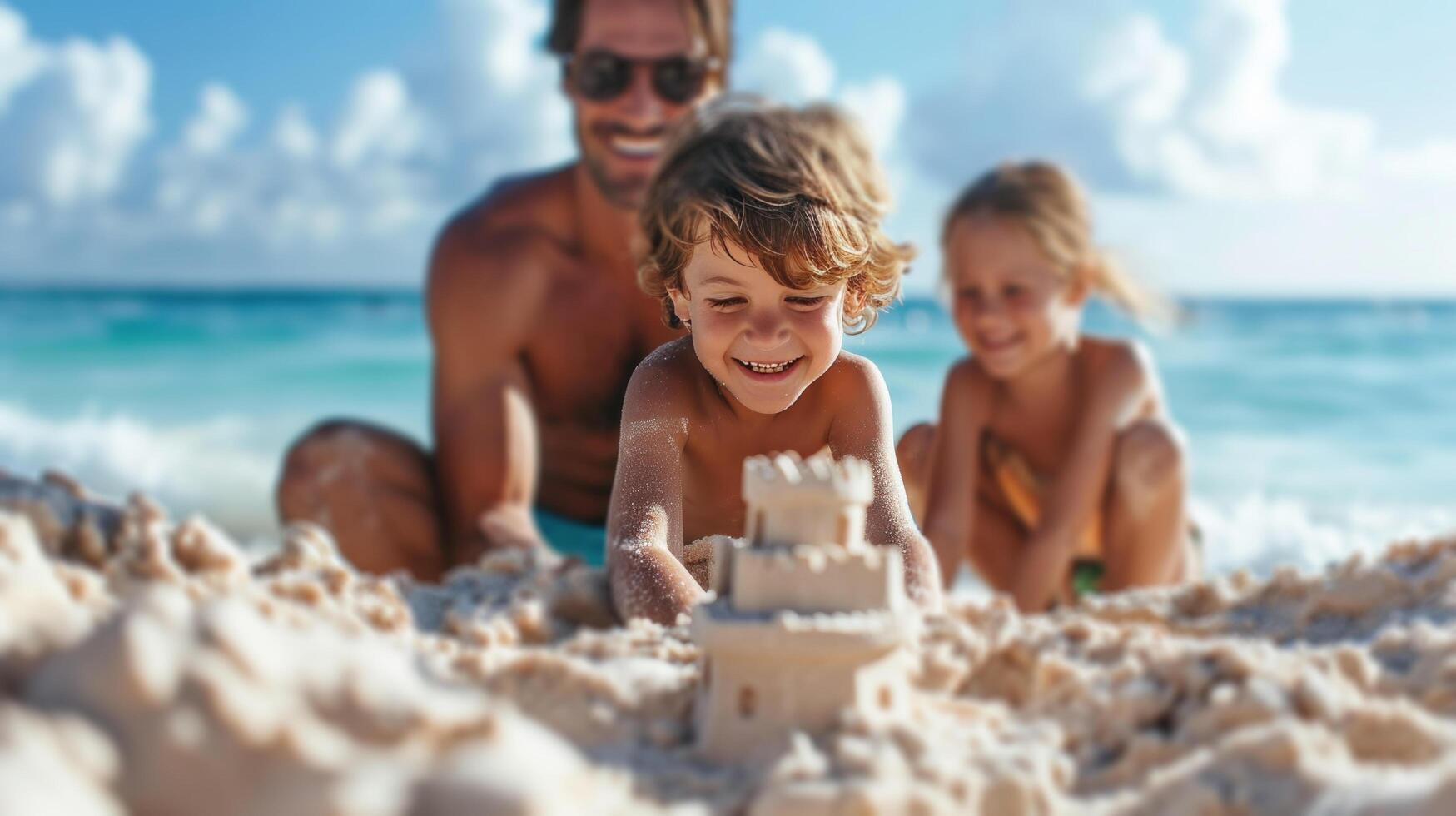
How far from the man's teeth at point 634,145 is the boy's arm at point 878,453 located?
62.1 inches

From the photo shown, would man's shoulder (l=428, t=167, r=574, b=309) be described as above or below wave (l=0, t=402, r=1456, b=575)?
above

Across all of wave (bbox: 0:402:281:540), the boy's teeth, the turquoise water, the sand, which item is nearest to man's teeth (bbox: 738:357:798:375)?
the boy's teeth

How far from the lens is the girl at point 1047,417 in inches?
121

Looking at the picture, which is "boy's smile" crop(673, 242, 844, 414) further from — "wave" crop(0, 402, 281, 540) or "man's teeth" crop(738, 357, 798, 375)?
"wave" crop(0, 402, 281, 540)

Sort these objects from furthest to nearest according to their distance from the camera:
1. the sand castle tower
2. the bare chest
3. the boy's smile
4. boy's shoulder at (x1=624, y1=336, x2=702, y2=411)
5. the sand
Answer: the bare chest, boy's shoulder at (x1=624, y1=336, x2=702, y2=411), the boy's smile, the sand castle tower, the sand

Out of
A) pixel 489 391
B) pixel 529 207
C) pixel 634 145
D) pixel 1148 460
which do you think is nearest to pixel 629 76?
pixel 634 145

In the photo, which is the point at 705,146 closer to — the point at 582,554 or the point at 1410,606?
the point at 1410,606

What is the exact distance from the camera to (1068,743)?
3.60ft

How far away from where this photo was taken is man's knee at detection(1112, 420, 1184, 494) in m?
3.04

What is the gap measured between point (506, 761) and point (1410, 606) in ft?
4.37

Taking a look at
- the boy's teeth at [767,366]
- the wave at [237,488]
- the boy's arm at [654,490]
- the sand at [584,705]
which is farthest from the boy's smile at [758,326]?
the wave at [237,488]

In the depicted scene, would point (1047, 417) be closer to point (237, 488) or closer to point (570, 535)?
point (570, 535)

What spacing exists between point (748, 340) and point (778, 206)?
15 cm

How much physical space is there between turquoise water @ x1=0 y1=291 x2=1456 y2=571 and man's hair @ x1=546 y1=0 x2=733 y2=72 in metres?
0.85
